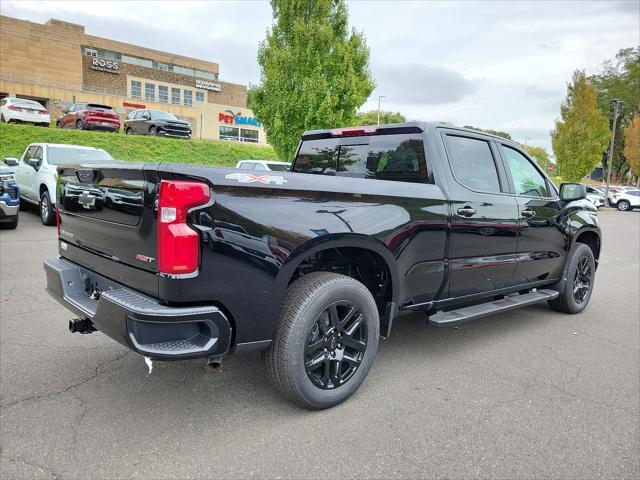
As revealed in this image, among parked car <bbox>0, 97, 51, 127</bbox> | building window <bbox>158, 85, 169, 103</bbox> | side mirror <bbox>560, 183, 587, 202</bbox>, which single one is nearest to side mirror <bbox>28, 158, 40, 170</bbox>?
side mirror <bbox>560, 183, 587, 202</bbox>

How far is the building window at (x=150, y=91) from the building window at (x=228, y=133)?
447 inches

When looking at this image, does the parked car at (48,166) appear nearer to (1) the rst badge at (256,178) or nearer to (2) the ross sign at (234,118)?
(1) the rst badge at (256,178)

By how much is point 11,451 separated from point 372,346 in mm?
2123

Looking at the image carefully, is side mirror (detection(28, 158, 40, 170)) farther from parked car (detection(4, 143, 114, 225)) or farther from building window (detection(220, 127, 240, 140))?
building window (detection(220, 127, 240, 140))

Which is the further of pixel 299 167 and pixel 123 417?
pixel 299 167

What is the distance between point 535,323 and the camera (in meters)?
5.11

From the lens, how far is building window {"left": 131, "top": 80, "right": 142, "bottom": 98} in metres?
60.4

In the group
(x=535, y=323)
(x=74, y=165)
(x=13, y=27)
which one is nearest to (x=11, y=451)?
(x=74, y=165)

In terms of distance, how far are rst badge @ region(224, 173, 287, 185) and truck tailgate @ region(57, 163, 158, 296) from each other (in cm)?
40

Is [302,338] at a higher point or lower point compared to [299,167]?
lower

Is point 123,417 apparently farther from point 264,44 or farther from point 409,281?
point 264,44

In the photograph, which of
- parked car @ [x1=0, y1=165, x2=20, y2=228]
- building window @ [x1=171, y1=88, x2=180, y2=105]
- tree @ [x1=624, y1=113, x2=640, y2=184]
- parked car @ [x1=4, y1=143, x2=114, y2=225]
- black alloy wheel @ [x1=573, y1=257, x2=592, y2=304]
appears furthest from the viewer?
building window @ [x1=171, y1=88, x2=180, y2=105]

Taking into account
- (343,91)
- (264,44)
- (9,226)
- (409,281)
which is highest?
(264,44)

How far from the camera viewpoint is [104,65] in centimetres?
5812
